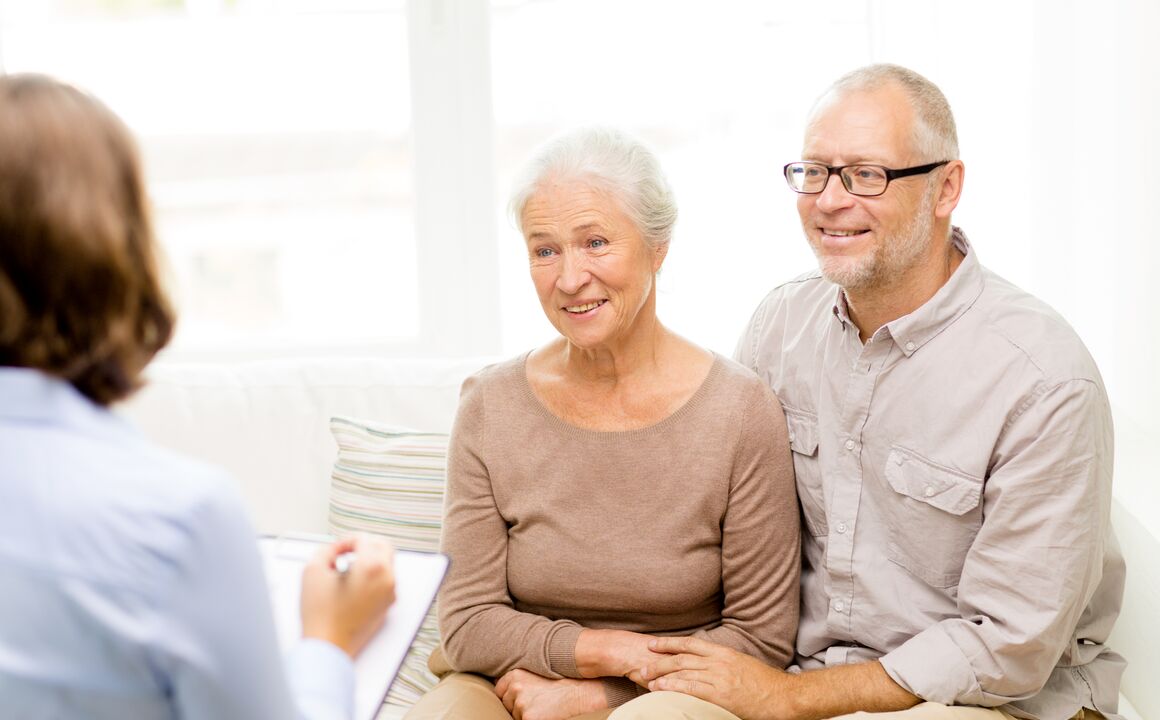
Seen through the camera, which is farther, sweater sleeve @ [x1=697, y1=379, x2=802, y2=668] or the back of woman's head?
sweater sleeve @ [x1=697, y1=379, x2=802, y2=668]

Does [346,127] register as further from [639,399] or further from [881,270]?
[881,270]

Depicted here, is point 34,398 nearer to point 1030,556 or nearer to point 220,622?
point 220,622

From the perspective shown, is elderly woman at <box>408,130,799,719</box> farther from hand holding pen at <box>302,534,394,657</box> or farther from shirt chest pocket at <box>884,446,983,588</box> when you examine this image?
hand holding pen at <box>302,534,394,657</box>

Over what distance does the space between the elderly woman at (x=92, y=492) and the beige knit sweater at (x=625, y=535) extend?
3.19ft

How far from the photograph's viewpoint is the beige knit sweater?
1.79 meters

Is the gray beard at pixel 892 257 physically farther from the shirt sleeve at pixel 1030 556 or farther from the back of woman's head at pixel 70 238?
the back of woman's head at pixel 70 238

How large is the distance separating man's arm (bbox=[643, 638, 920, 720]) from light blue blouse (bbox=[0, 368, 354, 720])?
0.96 m

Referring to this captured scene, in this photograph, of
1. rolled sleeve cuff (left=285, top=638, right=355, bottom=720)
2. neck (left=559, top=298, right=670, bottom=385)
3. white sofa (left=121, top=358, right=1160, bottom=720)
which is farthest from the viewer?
white sofa (left=121, top=358, right=1160, bottom=720)

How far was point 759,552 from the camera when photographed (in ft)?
5.89

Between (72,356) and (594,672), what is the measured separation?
3.60 ft

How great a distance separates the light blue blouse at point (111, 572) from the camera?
77 centimetres

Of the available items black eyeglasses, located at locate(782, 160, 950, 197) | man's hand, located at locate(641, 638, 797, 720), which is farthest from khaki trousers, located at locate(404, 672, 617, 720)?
black eyeglasses, located at locate(782, 160, 950, 197)

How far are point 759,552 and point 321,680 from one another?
924mm

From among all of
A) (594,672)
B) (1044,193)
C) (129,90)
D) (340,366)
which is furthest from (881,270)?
(129,90)
